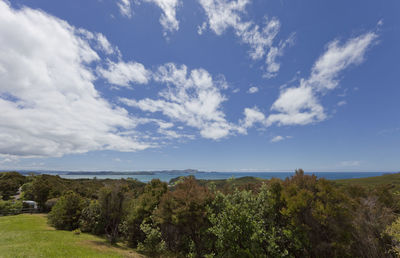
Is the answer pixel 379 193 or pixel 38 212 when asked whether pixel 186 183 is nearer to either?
pixel 379 193

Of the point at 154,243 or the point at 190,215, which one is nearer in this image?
the point at 190,215

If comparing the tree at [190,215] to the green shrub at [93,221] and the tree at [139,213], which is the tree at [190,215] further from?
the green shrub at [93,221]

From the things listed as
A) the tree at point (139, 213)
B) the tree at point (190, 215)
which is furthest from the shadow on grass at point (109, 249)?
the tree at point (190, 215)

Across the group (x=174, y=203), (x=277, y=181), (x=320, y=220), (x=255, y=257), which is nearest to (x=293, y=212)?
(x=320, y=220)

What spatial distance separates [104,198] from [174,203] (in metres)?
15.0

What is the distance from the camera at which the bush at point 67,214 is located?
101 ft

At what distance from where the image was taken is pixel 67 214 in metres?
31.7

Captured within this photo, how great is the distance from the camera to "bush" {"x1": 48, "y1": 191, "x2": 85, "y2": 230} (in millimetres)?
30672

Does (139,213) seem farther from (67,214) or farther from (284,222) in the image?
(284,222)

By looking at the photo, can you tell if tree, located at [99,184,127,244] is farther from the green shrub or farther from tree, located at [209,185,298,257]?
tree, located at [209,185,298,257]

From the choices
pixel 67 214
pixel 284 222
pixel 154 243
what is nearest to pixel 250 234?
pixel 284 222

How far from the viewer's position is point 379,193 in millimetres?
17781

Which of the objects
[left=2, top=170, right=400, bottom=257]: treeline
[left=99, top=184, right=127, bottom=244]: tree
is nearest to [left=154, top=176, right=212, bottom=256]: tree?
[left=2, top=170, right=400, bottom=257]: treeline

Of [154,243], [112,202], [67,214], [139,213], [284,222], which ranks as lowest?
[67,214]
